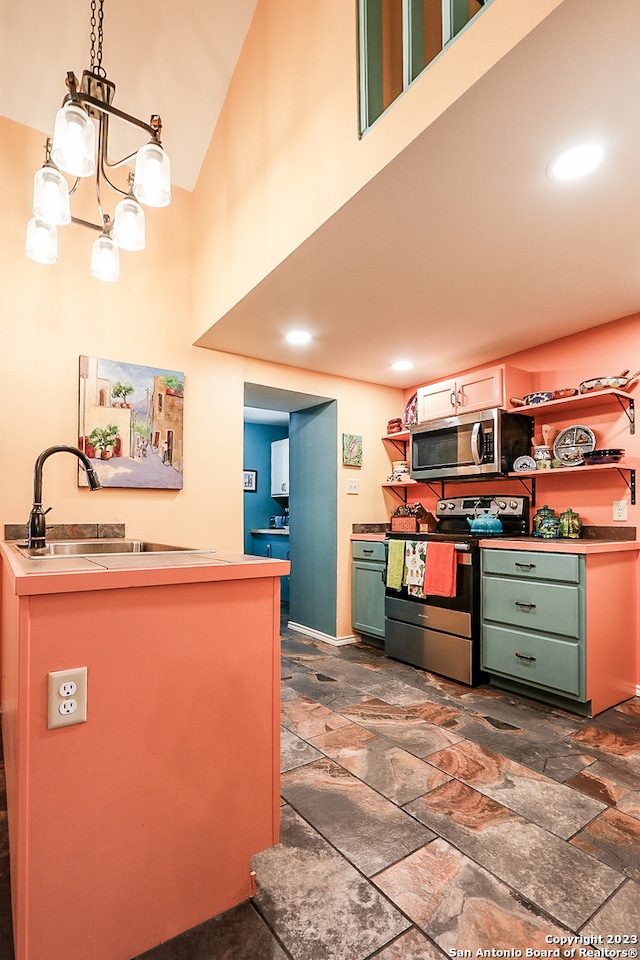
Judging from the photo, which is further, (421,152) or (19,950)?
(421,152)

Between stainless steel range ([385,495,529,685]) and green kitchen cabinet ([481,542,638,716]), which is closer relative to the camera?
green kitchen cabinet ([481,542,638,716])

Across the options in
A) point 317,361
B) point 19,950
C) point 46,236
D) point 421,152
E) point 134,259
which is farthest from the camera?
point 317,361

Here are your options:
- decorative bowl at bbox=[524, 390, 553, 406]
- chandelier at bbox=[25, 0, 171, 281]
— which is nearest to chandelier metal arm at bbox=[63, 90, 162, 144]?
chandelier at bbox=[25, 0, 171, 281]

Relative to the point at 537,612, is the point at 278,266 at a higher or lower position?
higher

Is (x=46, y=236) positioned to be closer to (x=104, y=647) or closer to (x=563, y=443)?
(x=104, y=647)

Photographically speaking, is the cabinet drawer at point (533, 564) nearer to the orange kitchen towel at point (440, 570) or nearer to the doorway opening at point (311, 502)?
the orange kitchen towel at point (440, 570)

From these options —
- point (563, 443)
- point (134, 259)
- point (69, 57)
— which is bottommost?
point (563, 443)

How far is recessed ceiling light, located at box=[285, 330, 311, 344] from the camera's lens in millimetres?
3248

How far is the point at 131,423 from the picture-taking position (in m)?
3.14

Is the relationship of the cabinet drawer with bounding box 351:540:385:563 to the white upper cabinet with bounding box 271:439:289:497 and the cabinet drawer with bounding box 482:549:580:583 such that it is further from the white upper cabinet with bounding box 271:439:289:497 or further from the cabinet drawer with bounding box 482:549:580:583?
the white upper cabinet with bounding box 271:439:289:497

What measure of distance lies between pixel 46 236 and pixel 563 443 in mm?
3058

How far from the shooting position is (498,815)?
5.64 ft

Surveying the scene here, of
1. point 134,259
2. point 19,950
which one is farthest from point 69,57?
point 19,950

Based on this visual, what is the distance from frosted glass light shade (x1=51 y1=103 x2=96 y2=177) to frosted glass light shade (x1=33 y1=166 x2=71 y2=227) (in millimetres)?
210
